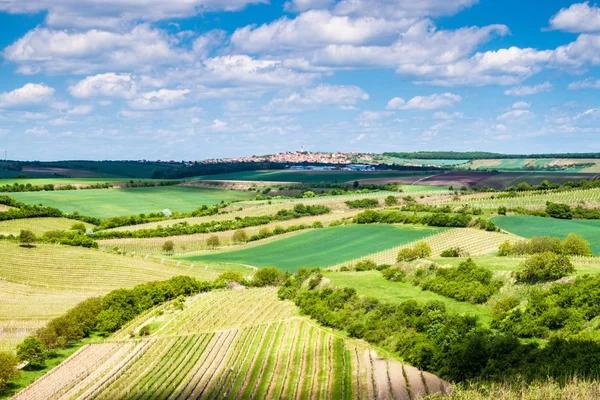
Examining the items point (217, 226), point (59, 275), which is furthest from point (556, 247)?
point (217, 226)

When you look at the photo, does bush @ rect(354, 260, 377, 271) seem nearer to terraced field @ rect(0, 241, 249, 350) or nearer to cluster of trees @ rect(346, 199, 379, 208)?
terraced field @ rect(0, 241, 249, 350)

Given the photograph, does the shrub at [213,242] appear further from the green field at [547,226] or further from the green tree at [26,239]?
the green field at [547,226]

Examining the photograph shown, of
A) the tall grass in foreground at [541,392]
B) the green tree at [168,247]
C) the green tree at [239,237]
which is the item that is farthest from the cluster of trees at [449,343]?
the green tree at [239,237]

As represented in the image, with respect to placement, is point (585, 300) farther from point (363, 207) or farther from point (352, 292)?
point (363, 207)

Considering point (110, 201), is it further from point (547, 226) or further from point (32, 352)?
point (32, 352)

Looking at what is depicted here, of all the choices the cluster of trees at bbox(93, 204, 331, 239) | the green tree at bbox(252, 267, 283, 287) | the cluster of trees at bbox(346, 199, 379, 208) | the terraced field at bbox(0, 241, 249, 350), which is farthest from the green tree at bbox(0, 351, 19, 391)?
the cluster of trees at bbox(346, 199, 379, 208)

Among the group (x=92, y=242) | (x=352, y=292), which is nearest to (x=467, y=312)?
(x=352, y=292)
